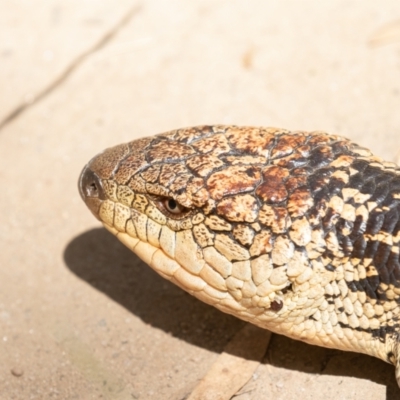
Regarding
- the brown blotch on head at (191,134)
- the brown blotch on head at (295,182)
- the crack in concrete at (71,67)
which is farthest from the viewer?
the crack in concrete at (71,67)

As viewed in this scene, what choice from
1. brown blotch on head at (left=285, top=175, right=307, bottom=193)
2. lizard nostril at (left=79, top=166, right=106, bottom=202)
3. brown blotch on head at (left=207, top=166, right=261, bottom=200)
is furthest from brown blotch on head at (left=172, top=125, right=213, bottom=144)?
brown blotch on head at (left=285, top=175, right=307, bottom=193)

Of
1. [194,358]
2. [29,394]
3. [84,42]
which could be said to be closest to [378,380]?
[194,358]

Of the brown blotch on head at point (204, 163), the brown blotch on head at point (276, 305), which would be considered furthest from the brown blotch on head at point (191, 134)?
the brown blotch on head at point (276, 305)

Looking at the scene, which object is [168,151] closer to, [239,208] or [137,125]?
[239,208]

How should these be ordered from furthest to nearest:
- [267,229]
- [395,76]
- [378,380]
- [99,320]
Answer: [395,76]
[99,320]
[378,380]
[267,229]

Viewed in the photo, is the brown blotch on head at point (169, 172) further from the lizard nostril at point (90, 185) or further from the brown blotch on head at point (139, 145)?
the lizard nostril at point (90, 185)

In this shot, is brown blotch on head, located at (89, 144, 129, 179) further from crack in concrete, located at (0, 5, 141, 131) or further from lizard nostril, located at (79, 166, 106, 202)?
crack in concrete, located at (0, 5, 141, 131)

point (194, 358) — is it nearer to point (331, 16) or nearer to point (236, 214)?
point (236, 214)

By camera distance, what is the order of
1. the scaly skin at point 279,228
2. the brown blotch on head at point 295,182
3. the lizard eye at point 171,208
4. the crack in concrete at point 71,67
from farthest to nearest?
the crack in concrete at point 71,67 < the lizard eye at point 171,208 < the brown blotch on head at point 295,182 < the scaly skin at point 279,228
